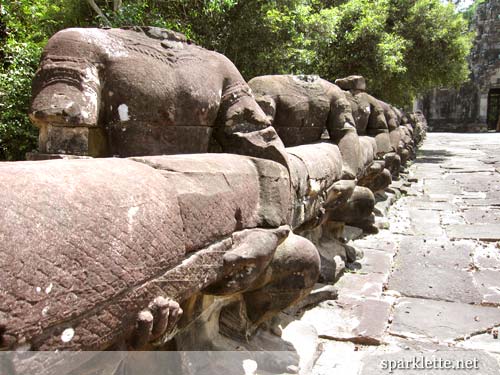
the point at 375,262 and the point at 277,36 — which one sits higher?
the point at 277,36

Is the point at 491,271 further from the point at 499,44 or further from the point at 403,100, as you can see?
the point at 499,44

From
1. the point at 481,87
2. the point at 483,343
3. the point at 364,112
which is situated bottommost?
the point at 483,343

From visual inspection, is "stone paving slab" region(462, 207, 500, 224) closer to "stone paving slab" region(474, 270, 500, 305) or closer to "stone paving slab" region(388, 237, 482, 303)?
"stone paving slab" region(388, 237, 482, 303)

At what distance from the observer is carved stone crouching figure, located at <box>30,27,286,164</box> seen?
1.97 metres

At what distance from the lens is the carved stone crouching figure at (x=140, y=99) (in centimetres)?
197

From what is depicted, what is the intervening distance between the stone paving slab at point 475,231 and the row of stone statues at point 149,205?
253 cm

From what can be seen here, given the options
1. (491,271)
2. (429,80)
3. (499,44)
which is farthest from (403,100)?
(499,44)

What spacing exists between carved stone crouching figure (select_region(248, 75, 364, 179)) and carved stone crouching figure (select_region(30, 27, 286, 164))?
1036mm

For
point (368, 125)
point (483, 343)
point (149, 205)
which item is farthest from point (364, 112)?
point (149, 205)

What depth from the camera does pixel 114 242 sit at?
1162mm

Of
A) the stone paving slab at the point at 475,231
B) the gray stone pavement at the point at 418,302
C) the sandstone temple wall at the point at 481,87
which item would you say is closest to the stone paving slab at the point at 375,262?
the gray stone pavement at the point at 418,302

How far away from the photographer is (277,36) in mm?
7805

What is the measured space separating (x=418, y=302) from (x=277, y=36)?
561cm

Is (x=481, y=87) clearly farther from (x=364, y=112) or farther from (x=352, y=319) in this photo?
(x=352, y=319)
